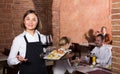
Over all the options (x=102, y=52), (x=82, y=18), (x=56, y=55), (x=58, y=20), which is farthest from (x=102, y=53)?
(x=82, y=18)

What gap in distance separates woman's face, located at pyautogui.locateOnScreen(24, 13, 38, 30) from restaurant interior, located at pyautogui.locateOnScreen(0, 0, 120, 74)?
50.0 inches

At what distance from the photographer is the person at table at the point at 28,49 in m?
2.73

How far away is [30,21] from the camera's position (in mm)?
2760

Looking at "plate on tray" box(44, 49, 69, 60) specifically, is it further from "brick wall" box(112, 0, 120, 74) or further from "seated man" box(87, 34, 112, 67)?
"seated man" box(87, 34, 112, 67)

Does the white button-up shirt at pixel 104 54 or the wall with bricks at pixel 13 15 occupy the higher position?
the wall with bricks at pixel 13 15

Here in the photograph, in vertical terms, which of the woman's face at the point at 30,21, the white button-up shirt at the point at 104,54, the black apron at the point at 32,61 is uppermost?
the woman's face at the point at 30,21

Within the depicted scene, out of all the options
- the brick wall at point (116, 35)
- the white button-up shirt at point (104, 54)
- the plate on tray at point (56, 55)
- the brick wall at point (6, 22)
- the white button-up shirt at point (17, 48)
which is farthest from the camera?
the brick wall at point (6, 22)

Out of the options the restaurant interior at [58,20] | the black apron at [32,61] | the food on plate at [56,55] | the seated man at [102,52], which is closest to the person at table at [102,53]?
the seated man at [102,52]

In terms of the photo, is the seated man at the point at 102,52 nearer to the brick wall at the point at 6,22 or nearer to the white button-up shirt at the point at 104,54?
the white button-up shirt at the point at 104,54

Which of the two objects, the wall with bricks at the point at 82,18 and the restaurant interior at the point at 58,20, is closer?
the restaurant interior at the point at 58,20

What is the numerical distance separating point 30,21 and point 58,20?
5805 millimetres

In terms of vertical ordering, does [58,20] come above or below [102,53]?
above

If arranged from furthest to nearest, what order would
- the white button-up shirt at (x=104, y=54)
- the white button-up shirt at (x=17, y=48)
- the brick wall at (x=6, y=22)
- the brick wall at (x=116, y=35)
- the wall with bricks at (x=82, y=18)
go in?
the wall with bricks at (x=82, y=18) < the brick wall at (x=6, y=22) < the white button-up shirt at (x=104, y=54) < the brick wall at (x=116, y=35) < the white button-up shirt at (x=17, y=48)

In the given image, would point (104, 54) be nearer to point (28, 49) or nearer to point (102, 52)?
point (102, 52)
